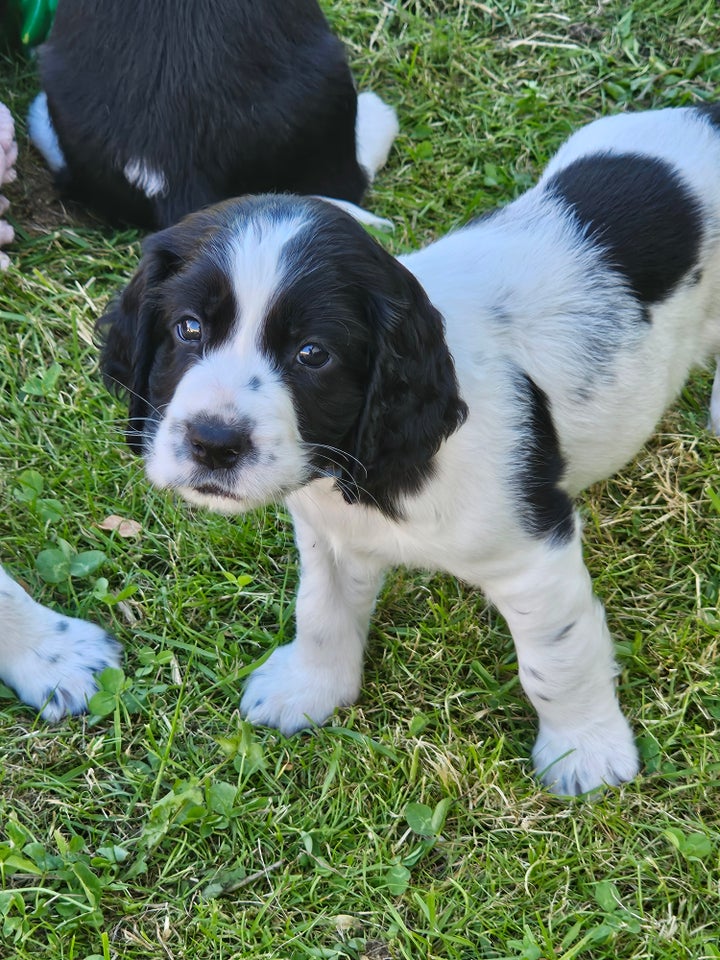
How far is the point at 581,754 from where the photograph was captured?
13.0 feet

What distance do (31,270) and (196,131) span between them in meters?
1.28

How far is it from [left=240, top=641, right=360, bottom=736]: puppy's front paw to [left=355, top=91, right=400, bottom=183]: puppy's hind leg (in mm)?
2814

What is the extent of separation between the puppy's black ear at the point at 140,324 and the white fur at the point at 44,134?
2489mm

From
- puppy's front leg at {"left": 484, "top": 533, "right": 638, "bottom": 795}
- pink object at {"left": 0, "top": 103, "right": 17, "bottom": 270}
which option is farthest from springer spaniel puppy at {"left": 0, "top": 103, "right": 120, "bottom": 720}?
pink object at {"left": 0, "top": 103, "right": 17, "bottom": 270}

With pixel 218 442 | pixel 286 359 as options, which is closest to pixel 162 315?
pixel 286 359

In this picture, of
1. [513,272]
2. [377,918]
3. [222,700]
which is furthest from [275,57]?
[377,918]

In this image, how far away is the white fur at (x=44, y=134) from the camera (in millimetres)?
5797

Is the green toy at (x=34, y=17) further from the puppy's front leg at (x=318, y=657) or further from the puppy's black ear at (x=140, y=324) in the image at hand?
the puppy's front leg at (x=318, y=657)

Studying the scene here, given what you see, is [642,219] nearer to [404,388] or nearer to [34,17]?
[404,388]

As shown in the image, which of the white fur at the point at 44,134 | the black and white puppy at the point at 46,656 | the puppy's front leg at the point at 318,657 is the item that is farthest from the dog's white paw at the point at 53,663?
the white fur at the point at 44,134

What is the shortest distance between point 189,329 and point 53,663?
171cm

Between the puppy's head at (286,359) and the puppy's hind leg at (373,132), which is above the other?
the puppy's head at (286,359)

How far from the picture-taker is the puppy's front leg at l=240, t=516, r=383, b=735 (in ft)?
13.3

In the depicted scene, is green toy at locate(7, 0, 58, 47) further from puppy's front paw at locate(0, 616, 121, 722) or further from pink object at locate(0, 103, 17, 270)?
puppy's front paw at locate(0, 616, 121, 722)
